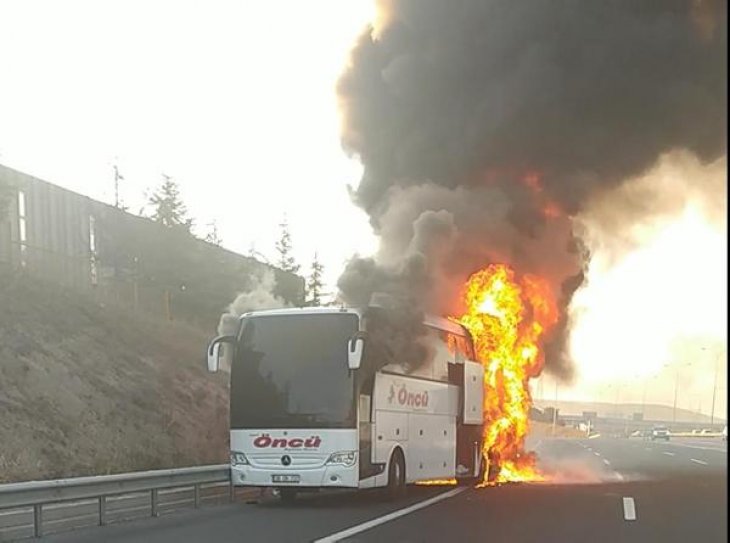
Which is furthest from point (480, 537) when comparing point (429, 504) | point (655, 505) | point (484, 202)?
point (484, 202)

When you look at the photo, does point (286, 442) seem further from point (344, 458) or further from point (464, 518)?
point (464, 518)

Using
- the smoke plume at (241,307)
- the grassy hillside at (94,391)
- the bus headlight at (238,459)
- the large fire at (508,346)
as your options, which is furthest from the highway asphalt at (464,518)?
the grassy hillside at (94,391)

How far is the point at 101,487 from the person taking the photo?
12.1m

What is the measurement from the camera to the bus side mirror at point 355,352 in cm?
1392

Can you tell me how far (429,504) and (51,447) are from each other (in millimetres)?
8870

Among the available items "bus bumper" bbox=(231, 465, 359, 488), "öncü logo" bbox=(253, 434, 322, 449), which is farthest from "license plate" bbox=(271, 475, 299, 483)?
"öncü logo" bbox=(253, 434, 322, 449)

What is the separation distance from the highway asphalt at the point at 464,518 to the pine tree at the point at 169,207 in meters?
20.7

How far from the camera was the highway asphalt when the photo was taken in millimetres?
10867

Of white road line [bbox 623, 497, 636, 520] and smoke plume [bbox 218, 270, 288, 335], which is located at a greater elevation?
smoke plume [bbox 218, 270, 288, 335]

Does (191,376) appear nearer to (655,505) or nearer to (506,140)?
(506,140)

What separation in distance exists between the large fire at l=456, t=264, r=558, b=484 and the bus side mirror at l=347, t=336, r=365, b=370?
705cm

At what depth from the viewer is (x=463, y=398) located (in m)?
18.5

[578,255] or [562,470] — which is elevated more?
[578,255]

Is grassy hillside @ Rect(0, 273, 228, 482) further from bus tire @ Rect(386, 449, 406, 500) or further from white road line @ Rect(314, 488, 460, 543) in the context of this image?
white road line @ Rect(314, 488, 460, 543)
